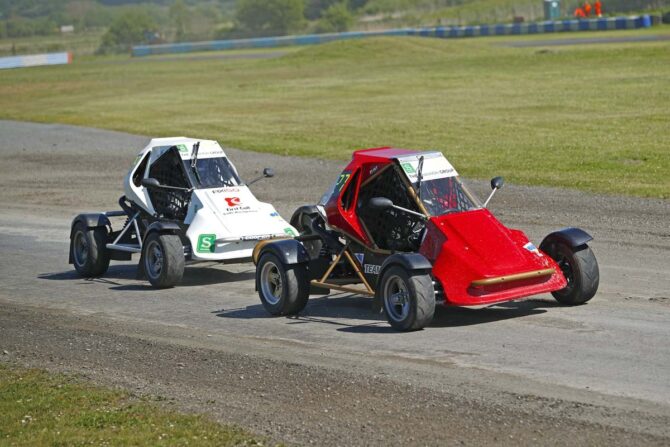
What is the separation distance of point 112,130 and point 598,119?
14817 millimetres

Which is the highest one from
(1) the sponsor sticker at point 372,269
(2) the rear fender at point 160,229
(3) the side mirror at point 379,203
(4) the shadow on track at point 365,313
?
(3) the side mirror at point 379,203

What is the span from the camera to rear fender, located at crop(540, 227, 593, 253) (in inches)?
456

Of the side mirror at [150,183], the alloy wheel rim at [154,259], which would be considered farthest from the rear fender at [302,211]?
the side mirror at [150,183]

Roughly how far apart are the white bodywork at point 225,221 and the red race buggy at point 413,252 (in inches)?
55.5

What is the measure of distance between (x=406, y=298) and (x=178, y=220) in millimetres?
5037

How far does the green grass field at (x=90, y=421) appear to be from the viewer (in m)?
8.15

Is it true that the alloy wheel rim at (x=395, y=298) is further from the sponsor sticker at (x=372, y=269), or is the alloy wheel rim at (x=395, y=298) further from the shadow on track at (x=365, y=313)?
the sponsor sticker at (x=372, y=269)

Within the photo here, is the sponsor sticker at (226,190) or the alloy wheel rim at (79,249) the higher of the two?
the sponsor sticker at (226,190)

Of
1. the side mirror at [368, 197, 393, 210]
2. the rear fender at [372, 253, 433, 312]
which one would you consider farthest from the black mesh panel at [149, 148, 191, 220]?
the rear fender at [372, 253, 433, 312]

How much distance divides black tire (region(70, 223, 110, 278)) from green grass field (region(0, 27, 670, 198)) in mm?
9105

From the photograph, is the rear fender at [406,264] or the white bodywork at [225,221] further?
the white bodywork at [225,221]

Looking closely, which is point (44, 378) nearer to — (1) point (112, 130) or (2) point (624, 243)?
(2) point (624, 243)

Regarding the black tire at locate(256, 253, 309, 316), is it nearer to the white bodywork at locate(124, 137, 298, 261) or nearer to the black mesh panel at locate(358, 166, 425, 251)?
the black mesh panel at locate(358, 166, 425, 251)

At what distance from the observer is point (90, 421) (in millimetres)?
8609
